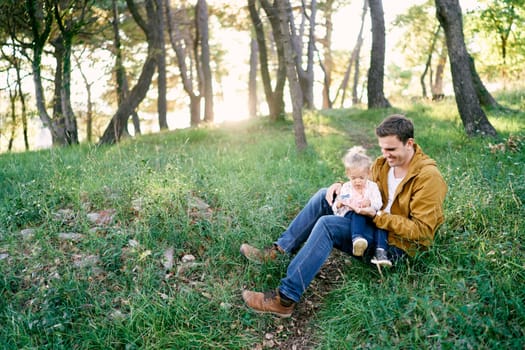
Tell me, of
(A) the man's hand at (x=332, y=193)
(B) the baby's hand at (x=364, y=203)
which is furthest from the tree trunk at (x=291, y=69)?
(B) the baby's hand at (x=364, y=203)

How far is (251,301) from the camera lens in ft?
11.5

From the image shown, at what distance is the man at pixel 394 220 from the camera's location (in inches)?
129

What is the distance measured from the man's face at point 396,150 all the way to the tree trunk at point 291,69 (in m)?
3.90

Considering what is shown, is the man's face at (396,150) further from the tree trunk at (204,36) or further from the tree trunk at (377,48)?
the tree trunk at (204,36)

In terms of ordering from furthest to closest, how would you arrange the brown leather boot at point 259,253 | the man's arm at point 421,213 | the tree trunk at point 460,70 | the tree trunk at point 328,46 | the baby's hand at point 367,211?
1. the tree trunk at point 328,46
2. the tree trunk at point 460,70
3. the brown leather boot at point 259,253
4. the baby's hand at point 367,211
5. the man's arm at point 421,213

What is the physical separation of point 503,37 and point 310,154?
1393 cm

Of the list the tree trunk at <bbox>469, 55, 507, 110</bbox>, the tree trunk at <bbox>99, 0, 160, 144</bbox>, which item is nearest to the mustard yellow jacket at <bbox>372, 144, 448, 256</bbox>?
the tree trunk at <bbox>469, 55, 507, 110</bbox>

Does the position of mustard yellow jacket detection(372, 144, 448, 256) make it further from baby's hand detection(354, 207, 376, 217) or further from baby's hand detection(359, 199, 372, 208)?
baby's hand detection(359, 199, 372, 208)

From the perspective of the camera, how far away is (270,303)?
3.43 m

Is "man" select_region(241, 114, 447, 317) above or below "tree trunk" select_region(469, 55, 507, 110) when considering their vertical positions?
below

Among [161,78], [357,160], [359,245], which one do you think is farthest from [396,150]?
[161,78]

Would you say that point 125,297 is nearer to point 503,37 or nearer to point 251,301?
point 251,301

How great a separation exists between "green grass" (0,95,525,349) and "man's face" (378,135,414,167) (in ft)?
2.56

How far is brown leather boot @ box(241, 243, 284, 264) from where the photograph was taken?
394cm
